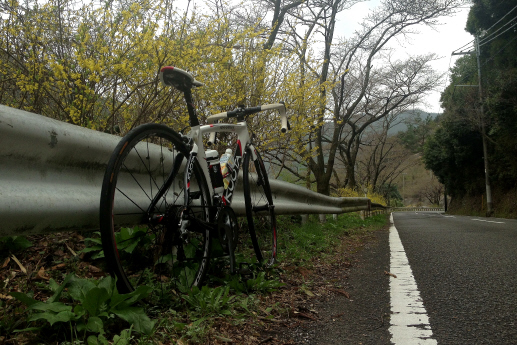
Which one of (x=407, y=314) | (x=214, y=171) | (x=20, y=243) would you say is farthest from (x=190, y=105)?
(x=407, y=314)

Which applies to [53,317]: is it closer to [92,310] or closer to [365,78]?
[92,310]

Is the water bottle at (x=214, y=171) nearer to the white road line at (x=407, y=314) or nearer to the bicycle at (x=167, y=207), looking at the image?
the bicycle at (x=167, y=207)

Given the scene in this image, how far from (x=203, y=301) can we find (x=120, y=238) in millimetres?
721

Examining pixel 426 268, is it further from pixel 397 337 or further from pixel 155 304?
pixel 155 304

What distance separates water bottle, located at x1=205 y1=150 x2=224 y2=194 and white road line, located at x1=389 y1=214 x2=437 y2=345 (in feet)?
4.51

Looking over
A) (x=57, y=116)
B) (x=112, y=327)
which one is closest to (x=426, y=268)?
(x=112, y=327)

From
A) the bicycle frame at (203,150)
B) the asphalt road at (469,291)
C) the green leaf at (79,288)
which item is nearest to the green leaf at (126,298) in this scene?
the green leaf at (79,288)

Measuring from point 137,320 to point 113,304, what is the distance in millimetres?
127

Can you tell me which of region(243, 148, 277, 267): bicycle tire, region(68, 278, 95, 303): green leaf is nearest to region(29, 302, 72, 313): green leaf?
region(68, 278, 95, 303): green leaf

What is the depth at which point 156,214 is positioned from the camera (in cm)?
260

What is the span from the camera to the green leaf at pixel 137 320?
1.84 meters

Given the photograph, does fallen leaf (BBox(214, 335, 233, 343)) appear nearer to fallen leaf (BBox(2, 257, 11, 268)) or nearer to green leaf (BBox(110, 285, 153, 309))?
green leaf (BBox(110, 285, 153, 309))

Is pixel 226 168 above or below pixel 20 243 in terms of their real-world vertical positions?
above

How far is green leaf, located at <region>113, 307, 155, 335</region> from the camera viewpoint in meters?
1.84
